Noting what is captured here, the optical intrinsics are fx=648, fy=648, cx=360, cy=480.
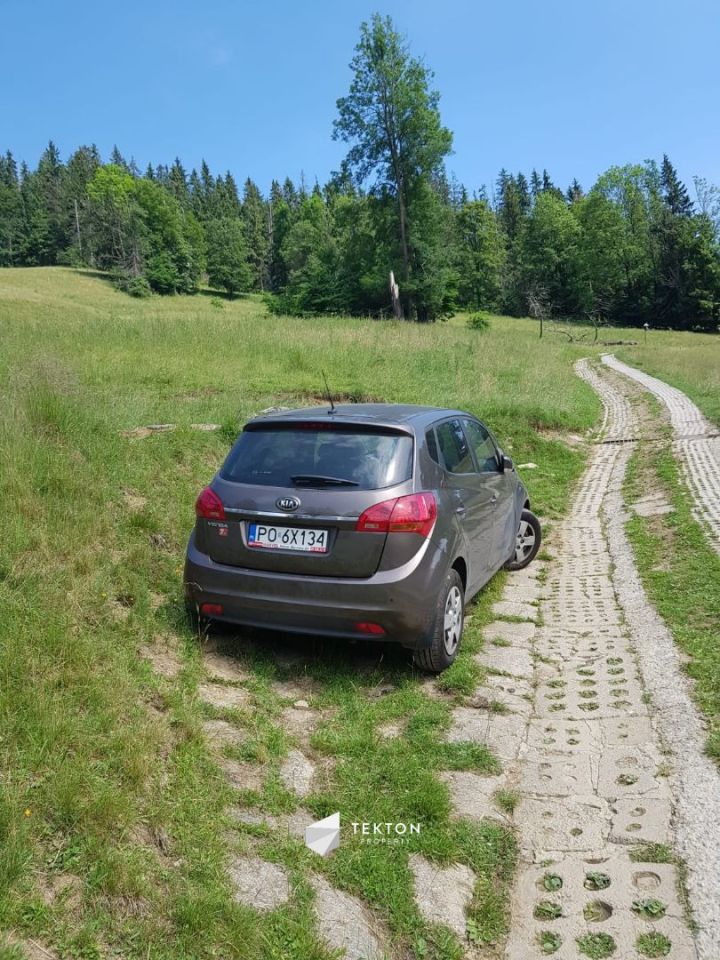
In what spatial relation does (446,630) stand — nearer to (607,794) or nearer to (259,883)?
(607,794)

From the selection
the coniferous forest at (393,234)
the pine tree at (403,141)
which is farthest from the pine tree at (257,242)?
the pine tree at (403,141)

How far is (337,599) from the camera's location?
155 inches

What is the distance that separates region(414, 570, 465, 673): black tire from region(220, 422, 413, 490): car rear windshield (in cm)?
83

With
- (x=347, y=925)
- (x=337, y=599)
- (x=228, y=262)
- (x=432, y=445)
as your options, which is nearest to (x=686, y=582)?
(x=432, y=445)

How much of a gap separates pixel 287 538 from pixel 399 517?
2.35 ft

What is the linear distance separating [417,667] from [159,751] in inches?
73.8

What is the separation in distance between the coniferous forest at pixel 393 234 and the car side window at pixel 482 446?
1561 inches

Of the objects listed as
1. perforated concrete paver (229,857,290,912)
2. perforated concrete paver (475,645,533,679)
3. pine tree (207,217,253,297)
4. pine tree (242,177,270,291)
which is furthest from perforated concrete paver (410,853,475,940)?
pine tree (242,177,270,291)

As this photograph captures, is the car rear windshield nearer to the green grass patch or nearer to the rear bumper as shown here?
the rear bumper

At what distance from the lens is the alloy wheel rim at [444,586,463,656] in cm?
438

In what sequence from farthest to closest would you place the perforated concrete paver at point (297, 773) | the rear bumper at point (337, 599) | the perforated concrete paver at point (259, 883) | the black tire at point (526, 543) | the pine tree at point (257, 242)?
the pine tree at point (257, 242)
the black tire at point (526, 543)
the rear bumper at point (337, 599)
the perforated concrete paver at point (297, 773)
the perforated concrete paver at point (259, 883)

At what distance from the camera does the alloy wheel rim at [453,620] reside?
438 cm

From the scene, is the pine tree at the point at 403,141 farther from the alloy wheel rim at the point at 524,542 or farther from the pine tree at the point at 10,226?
the pine tree at the point at 10,226

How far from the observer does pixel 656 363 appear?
3384 cm
